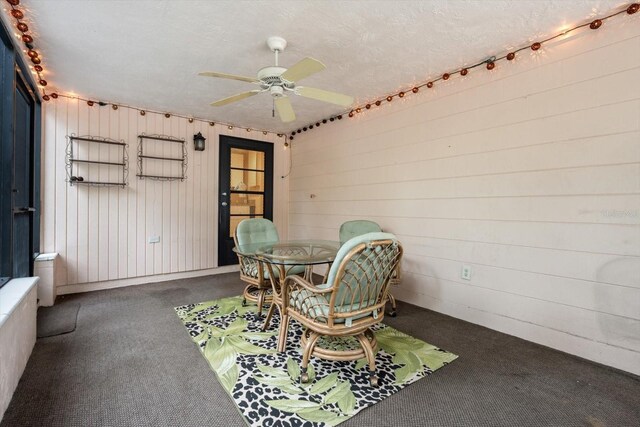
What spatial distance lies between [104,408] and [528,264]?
3159 mm

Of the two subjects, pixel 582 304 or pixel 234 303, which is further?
pixel 234 303

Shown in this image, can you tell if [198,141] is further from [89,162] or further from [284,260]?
[284,260]

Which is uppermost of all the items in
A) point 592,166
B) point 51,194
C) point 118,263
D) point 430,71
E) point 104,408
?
point 430,71

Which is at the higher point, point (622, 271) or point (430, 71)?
point (430, 71)

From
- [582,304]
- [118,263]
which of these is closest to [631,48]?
[582,304]

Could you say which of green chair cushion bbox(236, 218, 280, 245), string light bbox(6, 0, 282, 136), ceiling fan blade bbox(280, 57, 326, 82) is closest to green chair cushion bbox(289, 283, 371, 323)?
green chair cushion bbox(236, 218, 280, 245)

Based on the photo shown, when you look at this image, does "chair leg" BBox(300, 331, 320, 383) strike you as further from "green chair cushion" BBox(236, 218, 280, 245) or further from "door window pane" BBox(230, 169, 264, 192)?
"door window pane" BBox(230, 169, 264, 192)

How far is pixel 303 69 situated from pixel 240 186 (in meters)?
3.29

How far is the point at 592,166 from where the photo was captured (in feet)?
7.02

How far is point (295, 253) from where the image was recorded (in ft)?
8.16

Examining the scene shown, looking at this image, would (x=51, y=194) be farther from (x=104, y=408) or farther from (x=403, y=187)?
(x=403, y=187)

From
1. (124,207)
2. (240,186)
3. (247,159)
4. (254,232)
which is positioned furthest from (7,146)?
(247,159)

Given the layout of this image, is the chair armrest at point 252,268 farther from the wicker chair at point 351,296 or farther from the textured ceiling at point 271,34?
the textured ceiling at point 271,34

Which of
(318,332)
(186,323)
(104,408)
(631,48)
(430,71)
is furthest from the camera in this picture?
(430,71)
